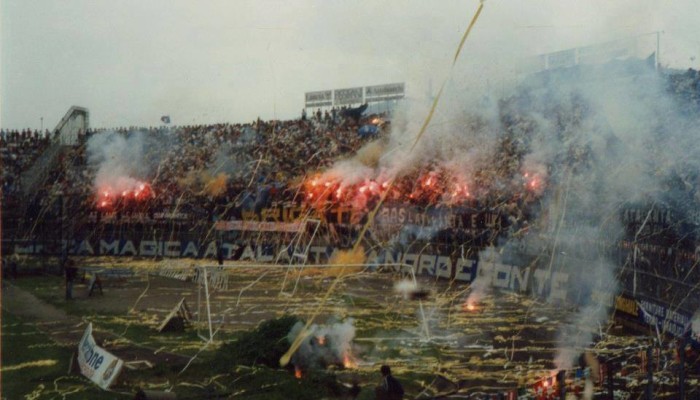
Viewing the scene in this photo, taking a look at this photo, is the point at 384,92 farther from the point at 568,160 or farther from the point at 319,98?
the point at 568,160

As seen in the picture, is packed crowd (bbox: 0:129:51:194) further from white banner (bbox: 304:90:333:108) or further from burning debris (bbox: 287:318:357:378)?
burning debris (bbox: 287:318:357:378)

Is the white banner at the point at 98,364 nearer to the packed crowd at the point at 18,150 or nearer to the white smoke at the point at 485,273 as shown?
the white smoke at the point at 485,273

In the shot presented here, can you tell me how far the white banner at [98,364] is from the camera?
9.61 metres

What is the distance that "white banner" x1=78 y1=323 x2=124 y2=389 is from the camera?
961cm

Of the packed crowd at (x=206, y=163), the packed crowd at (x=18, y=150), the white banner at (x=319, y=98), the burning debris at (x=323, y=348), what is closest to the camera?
the burning debris at (x=323, y=348)

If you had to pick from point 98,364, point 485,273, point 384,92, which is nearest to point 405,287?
point 485,273

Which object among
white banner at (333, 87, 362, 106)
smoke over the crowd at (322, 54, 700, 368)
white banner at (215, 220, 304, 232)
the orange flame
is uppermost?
white banner at (333, 87, 362, 106)

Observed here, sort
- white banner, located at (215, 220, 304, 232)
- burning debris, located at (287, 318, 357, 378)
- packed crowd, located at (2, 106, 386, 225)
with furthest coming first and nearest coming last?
1. packed crowd, located at (2, 106, 386, 225)
2. white banner, located at (215, 220, 304, 232)
3. burning debris, located at (287, 318, 357, 378)

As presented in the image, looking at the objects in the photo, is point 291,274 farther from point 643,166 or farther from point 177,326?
point 643,166

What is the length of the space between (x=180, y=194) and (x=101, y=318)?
1659 cm

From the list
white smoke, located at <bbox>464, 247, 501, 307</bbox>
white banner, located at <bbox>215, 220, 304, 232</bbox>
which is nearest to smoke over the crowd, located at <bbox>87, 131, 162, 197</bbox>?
white banner, located at <bbox>215, 220, 304, 232</bbox>

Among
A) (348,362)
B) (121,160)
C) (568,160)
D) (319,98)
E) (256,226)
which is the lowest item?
(348,362)

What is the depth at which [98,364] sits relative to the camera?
9.96 metres

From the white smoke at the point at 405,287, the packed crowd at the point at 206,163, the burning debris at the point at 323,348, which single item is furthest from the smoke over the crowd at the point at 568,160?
the burning debris at the point at 323,348
